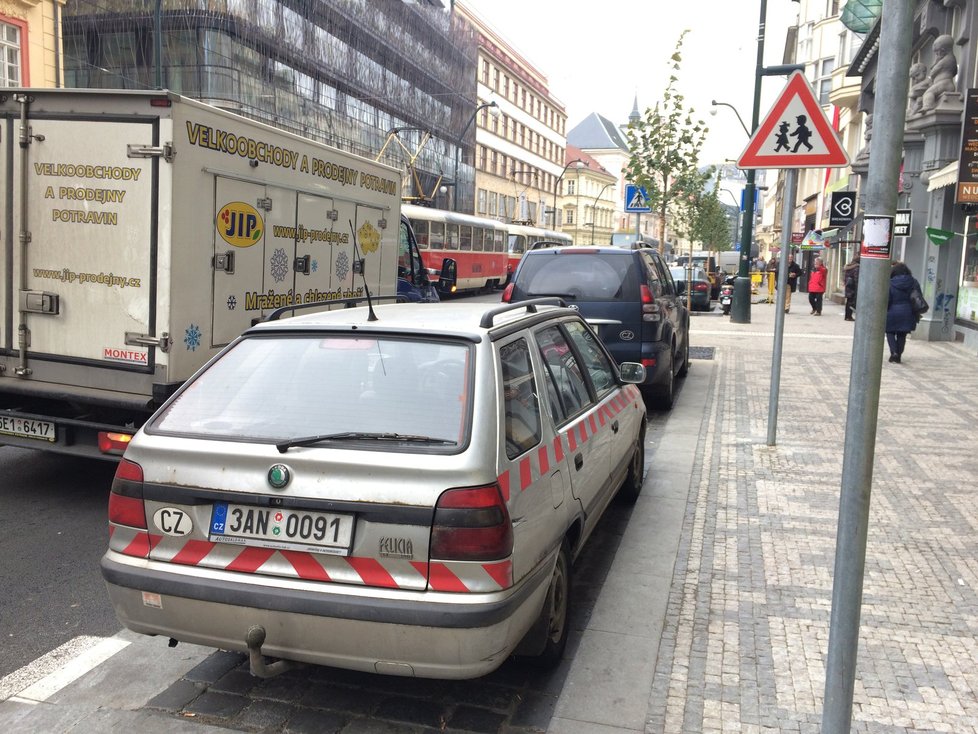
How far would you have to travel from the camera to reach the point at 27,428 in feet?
20.2

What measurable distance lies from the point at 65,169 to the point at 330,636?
14.6 ft

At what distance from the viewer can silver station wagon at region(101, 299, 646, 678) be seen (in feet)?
10.2

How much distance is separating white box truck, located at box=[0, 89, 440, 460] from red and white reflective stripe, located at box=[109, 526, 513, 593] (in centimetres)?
286

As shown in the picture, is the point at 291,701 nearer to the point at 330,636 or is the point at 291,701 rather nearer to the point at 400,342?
the point at 330,636

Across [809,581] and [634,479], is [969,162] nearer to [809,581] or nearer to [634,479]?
[634,479]

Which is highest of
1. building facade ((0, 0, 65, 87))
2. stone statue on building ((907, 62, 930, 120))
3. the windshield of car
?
building facade ((0, 0, 65, 87))

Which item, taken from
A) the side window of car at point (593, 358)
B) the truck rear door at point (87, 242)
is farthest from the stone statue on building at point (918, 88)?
the truck rear door at point (87, 242)

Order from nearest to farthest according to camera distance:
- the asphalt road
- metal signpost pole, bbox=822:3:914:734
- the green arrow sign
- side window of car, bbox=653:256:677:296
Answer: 1. metal signpost pole, bbox=822:3:914:734
2. the asphalt road
3. side window of car, bbox=653:256:677:296
4. the green arrow sign

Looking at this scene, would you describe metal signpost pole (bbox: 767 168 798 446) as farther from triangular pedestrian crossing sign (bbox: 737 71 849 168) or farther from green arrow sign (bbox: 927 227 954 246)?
green arrow sign (bbox: 927 227 954 246)

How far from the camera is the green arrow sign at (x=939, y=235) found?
17922mm

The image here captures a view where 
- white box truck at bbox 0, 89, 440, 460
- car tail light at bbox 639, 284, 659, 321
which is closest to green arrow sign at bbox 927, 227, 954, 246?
car tail light at bbox 639, 284, 659, 321

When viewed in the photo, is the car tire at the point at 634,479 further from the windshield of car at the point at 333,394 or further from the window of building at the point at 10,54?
the window of building at the point at 10,54

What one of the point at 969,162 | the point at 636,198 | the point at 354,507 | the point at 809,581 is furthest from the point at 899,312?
the point at 354,507

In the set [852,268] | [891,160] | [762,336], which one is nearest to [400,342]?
[891,160]
